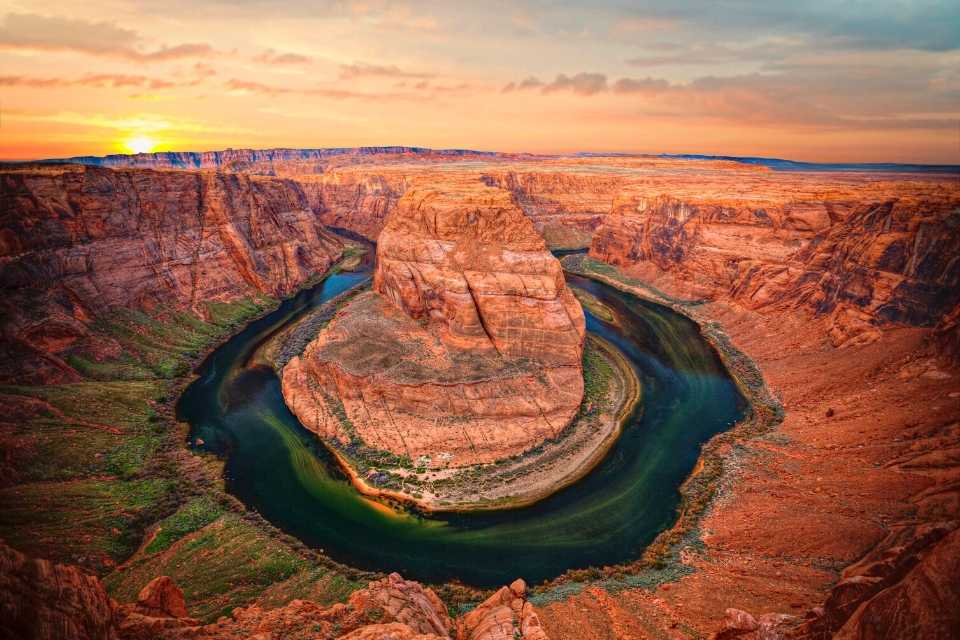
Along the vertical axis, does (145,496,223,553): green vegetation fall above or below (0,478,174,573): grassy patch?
below

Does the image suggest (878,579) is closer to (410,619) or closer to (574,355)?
(410,619)

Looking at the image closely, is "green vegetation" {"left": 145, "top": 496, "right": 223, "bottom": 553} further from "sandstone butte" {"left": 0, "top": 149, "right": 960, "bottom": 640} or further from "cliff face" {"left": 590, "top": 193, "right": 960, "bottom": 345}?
"cliff face" {"left": 590, "top": 193, "right": 960, "bottom": 345}

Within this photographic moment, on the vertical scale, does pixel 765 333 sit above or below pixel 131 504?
above

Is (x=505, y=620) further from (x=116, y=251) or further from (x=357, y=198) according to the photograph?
(x=357, y=198)

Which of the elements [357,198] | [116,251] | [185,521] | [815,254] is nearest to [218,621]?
[185,521]

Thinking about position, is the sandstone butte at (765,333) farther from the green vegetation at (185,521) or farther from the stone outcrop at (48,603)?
the green vegetation at (185,521)

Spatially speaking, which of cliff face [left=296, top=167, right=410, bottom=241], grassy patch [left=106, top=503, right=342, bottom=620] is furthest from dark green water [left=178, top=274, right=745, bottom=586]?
cliff face [left=296, top=167, right=410, bottom=241]
